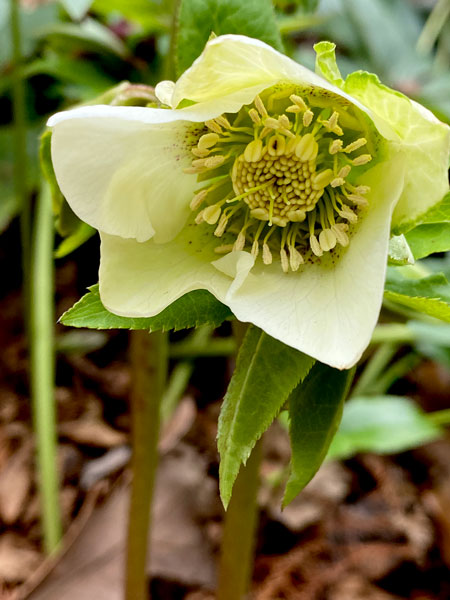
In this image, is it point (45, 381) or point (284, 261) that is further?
point (45, 381)

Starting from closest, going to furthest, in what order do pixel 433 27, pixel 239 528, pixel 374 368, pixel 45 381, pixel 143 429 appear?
1. pixel 239 528
2. pixel 143 429
3. pixel 45 381
4. pixel 374 368
5. pixel 433 27

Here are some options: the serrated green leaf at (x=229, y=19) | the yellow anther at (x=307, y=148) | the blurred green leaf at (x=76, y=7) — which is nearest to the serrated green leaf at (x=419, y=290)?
the yellow anther at (x=307, y=148)

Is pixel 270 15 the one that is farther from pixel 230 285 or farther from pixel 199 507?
pixel 199 507

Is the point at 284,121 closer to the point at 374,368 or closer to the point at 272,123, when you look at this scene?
the point at 272,123

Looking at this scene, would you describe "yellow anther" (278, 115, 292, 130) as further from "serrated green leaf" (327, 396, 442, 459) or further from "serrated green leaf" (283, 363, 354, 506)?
"serrated green leaf" (327, 396, 442, 459)

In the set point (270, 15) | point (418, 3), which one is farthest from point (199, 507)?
point (418, 3)

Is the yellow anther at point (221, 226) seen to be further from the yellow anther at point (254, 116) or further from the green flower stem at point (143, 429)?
the green flower stem at point (143, 429)

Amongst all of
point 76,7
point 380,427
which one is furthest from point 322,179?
point 380,427
